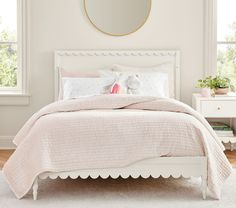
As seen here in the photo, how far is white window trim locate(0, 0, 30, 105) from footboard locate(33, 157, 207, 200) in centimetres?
212

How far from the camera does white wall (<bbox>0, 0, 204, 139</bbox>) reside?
5406mm

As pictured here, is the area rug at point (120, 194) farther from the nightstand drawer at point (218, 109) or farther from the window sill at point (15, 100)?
the window sill at point (15, 100)

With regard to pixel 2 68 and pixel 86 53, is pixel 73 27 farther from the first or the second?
pixel 2 68

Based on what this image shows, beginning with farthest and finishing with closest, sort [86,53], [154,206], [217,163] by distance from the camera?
[86,53] < [217,163] < [154,206]

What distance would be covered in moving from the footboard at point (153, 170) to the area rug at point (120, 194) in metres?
0.14

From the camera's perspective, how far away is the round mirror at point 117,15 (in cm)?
538

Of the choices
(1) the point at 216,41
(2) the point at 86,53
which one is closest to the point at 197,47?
(1) the point at 216,41

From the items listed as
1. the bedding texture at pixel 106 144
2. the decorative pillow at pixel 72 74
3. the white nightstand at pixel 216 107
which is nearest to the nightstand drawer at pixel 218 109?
the white nightstand at pixel 216 107

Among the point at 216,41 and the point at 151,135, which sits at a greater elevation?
the point at 216,41

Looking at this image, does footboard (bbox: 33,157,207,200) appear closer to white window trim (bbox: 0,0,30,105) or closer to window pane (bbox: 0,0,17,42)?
white window trim (bbox: 0,0,30,105)

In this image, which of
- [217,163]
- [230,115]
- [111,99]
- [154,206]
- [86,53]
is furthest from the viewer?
[86,53]

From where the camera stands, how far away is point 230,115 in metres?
4.93

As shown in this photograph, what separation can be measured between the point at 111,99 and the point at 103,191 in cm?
70

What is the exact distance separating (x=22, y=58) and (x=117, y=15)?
1112 mm
